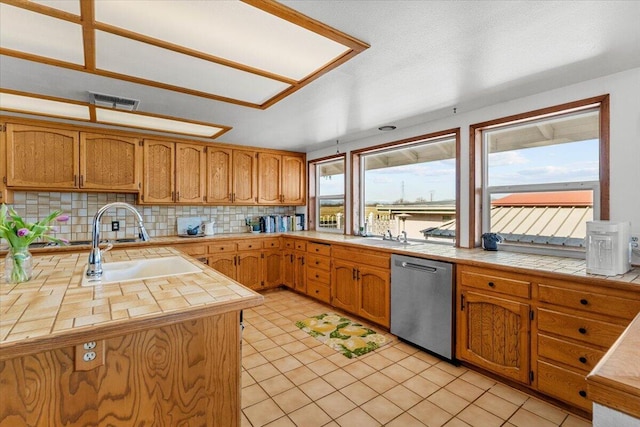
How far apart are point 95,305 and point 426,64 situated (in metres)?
2.17

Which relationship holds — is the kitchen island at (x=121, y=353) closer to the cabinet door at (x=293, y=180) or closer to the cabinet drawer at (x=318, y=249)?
the cabinet drawer at (x=318, y=249)

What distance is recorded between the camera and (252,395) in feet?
6.80

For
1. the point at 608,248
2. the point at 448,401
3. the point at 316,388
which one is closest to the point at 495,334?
the point at 448,401

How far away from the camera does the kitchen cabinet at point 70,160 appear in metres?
3.10

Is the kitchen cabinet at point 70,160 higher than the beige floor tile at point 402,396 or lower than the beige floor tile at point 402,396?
higher

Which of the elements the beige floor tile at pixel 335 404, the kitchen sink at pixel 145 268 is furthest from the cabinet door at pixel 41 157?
the beige floor tile at pixel 335 404

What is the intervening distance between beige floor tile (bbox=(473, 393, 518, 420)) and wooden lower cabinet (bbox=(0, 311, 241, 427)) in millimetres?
1591

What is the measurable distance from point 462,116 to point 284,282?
3197mm

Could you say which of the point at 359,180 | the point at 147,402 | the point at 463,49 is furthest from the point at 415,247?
the point at 147,402

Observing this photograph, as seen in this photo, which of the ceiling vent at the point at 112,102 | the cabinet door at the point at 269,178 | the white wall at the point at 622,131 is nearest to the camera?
the white wall at the point at 622,131

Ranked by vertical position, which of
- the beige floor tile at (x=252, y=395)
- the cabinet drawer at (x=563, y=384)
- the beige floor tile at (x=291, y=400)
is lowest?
the beige floor tile at (x=291, y=400)

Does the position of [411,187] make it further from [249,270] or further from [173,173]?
[173,173]

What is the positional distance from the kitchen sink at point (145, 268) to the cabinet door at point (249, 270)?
190 centimetres

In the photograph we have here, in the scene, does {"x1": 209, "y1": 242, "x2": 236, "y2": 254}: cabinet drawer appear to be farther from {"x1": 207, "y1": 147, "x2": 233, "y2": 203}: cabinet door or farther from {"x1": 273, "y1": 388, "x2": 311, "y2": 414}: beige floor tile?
{"x1": 273, "y1": 388, "x2": 311, "y2": 414}: beige floor tile
